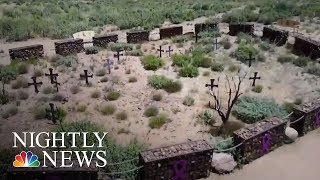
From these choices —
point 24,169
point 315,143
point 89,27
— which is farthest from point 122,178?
point 89,27

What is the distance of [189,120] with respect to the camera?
50.3 feet

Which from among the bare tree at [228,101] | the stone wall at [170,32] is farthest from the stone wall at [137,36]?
the bare tree at [228,101]

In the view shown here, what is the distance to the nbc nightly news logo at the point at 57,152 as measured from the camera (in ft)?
35.7

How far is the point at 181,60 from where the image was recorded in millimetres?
20781

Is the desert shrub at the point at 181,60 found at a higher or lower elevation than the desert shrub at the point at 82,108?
higher

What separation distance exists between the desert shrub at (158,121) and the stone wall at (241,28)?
42.3ft

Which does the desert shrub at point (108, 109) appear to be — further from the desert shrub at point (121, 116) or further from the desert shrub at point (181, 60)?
the desert shrub at point (181, 60)

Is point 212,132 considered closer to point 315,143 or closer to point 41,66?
point 315,143

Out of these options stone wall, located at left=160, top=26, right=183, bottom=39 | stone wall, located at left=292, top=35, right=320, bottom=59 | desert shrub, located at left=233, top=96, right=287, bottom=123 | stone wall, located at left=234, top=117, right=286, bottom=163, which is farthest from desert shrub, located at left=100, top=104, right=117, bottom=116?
stone wall, located at left=292, top=35, right=320, bottom=59

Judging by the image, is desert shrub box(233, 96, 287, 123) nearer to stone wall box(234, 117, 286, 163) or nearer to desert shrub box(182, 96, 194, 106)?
stone wall box(234, 117, 286, 163)

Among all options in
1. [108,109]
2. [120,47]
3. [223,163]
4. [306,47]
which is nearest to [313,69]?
[306,47]

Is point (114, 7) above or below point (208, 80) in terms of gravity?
above

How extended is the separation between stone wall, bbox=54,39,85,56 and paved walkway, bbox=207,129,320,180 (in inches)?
554

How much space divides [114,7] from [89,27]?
8.42 metres
